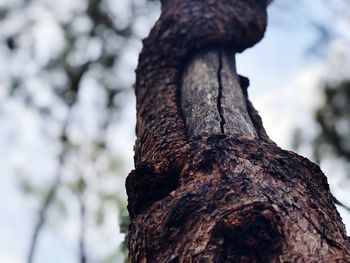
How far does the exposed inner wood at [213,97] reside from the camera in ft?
4.80

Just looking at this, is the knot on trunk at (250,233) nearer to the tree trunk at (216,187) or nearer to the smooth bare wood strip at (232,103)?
the tree trunk at (216,187)

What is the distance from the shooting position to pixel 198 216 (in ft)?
3.58

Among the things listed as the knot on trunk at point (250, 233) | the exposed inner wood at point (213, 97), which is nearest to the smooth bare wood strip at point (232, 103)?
the exposed inner wood at point (213, 97)

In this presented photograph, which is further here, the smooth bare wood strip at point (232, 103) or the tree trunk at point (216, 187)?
the smooth bare wood strip at point (232, 103)

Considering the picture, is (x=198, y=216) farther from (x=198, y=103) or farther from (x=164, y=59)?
(x=164, y=59)

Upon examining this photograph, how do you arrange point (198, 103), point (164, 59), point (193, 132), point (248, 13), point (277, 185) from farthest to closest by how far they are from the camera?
point (248, 13)
point (164, 59)
point (198, 103)
point (193, 132)
point (277, 185)

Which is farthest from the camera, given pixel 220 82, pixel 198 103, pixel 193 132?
pixel 220 82

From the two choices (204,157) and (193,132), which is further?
(193,132)

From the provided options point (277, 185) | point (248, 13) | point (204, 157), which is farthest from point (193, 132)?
point (248, 13)

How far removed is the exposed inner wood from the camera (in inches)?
57.6

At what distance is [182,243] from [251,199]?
0.18 metres

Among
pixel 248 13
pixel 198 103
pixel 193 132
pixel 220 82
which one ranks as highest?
pixel 248 13

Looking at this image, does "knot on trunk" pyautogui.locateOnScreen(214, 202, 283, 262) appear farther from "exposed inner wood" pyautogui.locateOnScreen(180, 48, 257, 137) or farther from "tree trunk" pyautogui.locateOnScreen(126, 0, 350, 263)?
"exposed inner wood" pyautogui.locateOnScreen(180, 48, 257, 137)

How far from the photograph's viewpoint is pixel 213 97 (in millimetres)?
1603
